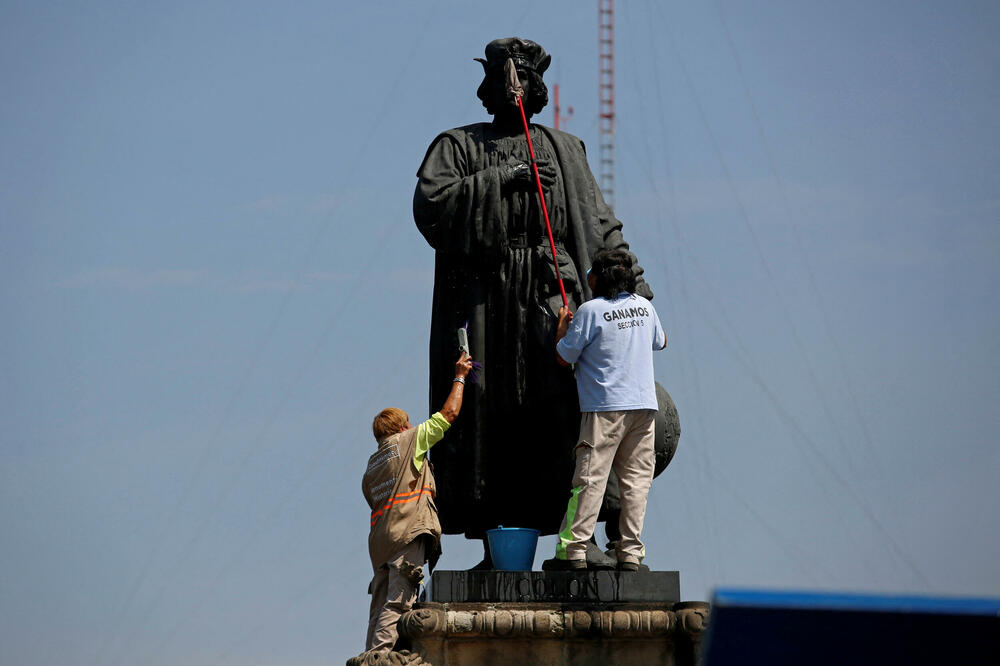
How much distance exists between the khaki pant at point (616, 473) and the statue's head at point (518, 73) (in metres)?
2.30

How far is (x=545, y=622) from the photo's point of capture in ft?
27.0

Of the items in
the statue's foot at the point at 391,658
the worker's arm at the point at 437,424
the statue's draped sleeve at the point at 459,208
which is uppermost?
the statue's draped sleeve at the point at 459,208

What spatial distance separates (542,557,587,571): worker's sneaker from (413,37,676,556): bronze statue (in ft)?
2.62

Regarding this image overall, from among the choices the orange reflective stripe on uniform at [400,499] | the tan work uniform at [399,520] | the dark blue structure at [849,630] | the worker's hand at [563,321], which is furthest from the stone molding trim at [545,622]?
the dark blue structure at [849,630]

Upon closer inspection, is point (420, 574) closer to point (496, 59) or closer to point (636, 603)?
point (636, 603)

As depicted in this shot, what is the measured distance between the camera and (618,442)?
876 centimetres

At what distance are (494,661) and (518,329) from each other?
7.06 feet

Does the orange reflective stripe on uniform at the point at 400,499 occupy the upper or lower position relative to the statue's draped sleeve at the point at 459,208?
lower

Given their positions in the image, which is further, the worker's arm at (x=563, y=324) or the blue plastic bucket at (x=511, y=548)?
the worker's arm at (x=563, y=324)

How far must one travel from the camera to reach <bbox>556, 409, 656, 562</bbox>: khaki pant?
8.62 m

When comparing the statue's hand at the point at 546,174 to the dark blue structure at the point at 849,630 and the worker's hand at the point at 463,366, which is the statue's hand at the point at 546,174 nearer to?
the worker's hand at the point at 463,366

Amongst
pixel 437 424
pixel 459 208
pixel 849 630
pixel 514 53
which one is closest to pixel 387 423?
pixel 437 424

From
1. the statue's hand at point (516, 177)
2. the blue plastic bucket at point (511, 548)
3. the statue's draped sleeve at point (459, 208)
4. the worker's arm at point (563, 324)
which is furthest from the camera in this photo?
the statue's hand at point (516, 177)

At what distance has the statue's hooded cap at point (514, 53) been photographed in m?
9.94
